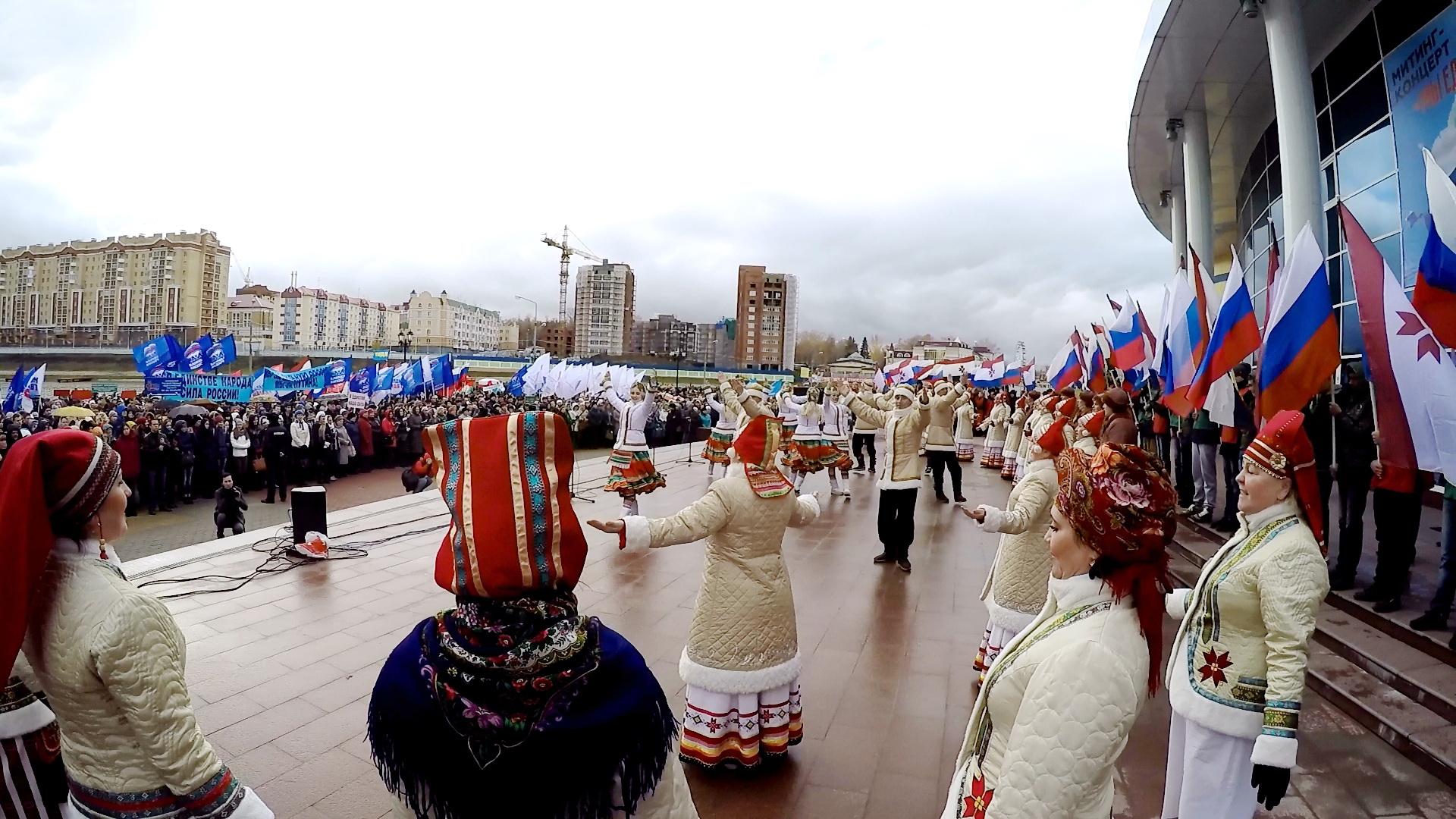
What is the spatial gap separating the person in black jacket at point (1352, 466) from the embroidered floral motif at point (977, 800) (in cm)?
587

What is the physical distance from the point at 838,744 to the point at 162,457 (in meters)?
13.5

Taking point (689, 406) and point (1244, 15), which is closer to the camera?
point (1244, 15)

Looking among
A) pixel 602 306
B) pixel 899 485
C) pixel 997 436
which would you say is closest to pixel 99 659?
pixel 899 485

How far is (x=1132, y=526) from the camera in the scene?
5.49 feet

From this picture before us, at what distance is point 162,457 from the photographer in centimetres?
1259

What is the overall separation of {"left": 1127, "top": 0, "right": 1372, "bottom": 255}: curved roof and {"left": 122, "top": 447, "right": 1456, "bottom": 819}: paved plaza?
9454 millimetres

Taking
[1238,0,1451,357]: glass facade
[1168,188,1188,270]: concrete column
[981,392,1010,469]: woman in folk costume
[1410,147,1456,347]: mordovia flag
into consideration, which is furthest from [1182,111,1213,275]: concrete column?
[1410,147,1456,347]: mordovia flag

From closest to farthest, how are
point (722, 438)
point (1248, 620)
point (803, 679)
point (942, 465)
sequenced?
point (1248, 620)
point (803, 679)
point (942, 465)
point (722, 438)

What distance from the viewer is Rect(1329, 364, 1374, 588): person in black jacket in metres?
5.84

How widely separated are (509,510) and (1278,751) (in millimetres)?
2481

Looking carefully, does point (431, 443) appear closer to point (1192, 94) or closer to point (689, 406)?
point (1192, 94)

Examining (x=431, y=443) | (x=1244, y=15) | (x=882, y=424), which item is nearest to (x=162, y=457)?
(x=882, y=424)

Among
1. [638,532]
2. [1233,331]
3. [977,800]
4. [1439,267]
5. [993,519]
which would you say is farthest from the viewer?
[1233,331]

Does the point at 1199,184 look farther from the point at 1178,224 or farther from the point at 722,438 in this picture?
the point at 722,438
